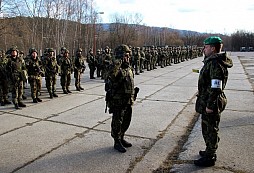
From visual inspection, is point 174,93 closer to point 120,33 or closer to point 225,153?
point 225,153

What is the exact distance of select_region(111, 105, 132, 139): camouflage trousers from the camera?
4.59 meters

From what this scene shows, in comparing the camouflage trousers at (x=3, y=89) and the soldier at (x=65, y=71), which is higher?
the soldier at (x=65, y=71)

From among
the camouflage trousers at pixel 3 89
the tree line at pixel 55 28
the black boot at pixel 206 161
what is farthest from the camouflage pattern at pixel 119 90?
the tree line at pixel 55 28

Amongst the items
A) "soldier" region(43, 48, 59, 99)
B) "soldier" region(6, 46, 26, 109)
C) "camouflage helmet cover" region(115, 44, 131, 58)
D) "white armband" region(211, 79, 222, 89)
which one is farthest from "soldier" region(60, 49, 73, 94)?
→ "white armband" region(211, 79, 222, 89)

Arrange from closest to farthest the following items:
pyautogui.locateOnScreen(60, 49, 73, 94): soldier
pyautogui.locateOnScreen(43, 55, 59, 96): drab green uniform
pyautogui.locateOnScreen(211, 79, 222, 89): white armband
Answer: pyautogui.locateOnScreen(211, 79, 222, 89): white armband, pyautogui.locateOnScreen(43, 55, 59, 96): drab green uniform, pyautogui.locateOnScreen(60, 49, 73, 94): soldier

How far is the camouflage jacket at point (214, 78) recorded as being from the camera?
12.0 ft

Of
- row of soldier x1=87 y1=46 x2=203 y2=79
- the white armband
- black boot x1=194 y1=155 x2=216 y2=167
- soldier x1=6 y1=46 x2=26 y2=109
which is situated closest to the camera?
the white armband

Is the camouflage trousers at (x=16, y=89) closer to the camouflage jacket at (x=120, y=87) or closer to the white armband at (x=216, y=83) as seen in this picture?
the camouflage jacket at (x=120, y=87)

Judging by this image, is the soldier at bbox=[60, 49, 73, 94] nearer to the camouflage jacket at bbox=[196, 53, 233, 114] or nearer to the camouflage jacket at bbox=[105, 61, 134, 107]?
the camouflage jacket at bbox=[105, 61, 134, 107]

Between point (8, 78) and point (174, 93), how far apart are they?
20.4 ft

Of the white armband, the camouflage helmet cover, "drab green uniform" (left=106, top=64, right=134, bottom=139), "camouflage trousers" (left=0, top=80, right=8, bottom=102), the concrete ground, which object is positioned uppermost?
the camouflage helmet cover

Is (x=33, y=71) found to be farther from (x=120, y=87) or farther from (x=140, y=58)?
(x=140, y=58)

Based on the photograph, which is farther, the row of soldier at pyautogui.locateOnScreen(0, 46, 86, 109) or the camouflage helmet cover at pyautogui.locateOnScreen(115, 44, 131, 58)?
the row of soldier at pyautogui.locateOnScreen(0, 46, 86, 109)

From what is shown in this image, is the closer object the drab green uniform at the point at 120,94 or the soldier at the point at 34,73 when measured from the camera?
the drab green uniform at the point at 120,94
